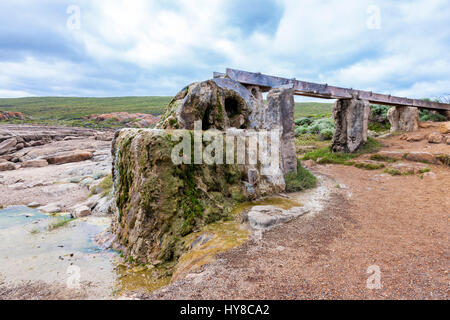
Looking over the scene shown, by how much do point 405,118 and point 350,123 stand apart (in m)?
Answer: 5.97

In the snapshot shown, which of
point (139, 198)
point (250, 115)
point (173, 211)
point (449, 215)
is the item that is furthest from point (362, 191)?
point (139, 198)

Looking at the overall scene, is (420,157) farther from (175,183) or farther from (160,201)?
(160,201)

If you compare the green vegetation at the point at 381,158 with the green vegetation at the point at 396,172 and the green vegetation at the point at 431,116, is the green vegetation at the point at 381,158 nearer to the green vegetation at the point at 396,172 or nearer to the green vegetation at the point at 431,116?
the green vegetation at the point at 396,172

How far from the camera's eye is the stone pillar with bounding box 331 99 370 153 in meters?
15.0

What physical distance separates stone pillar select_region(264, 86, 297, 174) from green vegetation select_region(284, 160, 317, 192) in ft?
1.07

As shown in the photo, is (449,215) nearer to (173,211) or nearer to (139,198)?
(173,211)

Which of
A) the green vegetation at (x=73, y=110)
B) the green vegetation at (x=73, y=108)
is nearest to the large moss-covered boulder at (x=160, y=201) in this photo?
the green vegetation at (x=73, y=110)

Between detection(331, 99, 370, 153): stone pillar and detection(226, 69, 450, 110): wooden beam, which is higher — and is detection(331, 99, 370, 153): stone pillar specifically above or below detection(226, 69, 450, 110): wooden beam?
below

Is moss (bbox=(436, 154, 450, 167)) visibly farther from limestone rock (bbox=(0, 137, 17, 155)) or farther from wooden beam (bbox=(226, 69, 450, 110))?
limestone rock (bbox=(0, 137, 17, 155))

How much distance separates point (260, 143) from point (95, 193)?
29.4 ft

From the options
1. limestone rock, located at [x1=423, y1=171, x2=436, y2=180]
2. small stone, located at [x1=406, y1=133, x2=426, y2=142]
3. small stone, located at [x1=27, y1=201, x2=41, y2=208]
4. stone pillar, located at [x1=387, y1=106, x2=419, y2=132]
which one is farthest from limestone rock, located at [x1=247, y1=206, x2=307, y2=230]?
stone pillar, located at [x1=387, y1=106, x2=419, y2=132]

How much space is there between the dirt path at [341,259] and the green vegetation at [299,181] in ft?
5.42

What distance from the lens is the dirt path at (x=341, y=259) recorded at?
11.2ft

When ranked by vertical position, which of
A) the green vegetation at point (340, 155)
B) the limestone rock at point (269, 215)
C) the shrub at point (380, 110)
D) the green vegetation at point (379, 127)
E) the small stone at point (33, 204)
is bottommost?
the small stone at point (33, 204)
